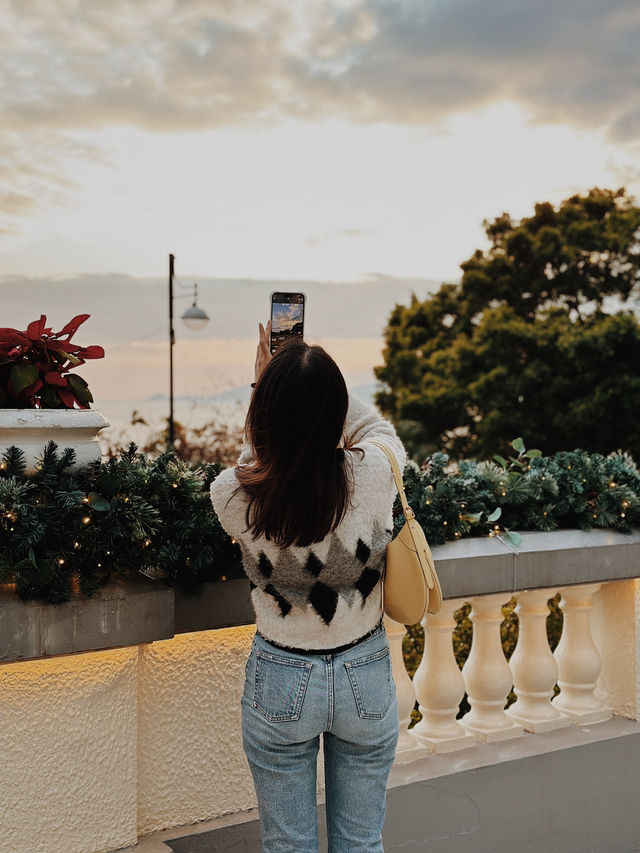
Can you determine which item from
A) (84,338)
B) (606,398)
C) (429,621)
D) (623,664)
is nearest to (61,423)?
(84,338)

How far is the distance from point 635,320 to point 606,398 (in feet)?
7.73

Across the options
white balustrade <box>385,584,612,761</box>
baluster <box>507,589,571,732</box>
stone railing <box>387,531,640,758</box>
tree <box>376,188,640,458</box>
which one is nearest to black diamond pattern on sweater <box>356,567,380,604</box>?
stone railing <box>387,531,640,758</box>

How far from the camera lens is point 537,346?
24109 millimetres

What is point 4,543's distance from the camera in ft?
6.65

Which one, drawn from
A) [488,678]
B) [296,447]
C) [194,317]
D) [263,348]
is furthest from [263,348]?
[194,317]

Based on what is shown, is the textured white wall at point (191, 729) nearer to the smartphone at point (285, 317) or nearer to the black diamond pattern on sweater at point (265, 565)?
the black diamond pattern on sweater at point (265, 565)

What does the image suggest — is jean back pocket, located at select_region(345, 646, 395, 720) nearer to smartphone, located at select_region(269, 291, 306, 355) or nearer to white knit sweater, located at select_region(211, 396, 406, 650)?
white knit sweater, located at select_region(211, 396, 406, 650)

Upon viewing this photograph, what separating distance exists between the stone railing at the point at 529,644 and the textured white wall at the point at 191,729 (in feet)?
1.93

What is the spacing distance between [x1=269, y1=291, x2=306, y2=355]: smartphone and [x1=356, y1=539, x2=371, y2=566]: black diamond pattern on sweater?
54cm

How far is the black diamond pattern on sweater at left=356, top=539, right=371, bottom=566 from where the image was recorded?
2055mm

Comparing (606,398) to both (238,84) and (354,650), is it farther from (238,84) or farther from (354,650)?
(354,650)

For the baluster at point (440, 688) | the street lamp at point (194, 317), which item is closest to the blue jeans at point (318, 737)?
the baluster at point (440, 688)

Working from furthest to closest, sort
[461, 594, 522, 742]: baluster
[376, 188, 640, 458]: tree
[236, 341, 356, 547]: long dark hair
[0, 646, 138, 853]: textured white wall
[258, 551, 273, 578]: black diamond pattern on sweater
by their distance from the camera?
1. [376, 188, 640, 458]: tree
2. [461, 594, 522, 742]: baluster
3. [0, 646, 138, 853]: textured white wall
4. [258, 551, 273, 578]: black diamond pattern on sweater
5. [236, 341, 356, 547]: long dark hair

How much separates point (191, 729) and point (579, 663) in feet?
5.01
